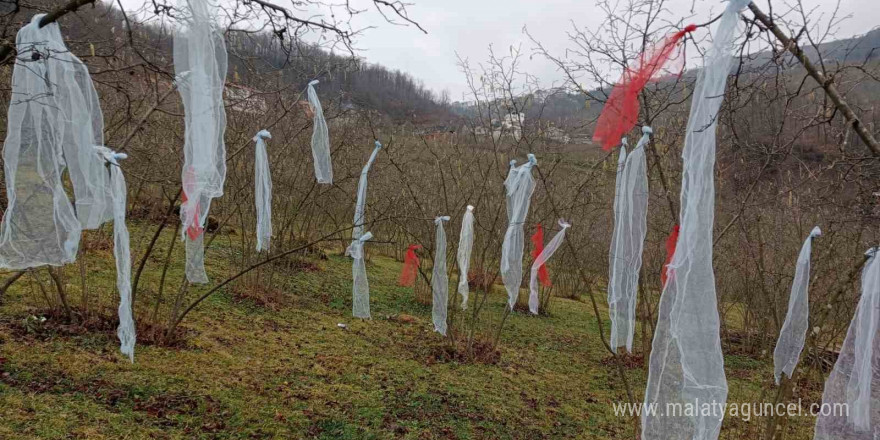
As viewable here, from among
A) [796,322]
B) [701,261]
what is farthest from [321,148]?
[796,322]

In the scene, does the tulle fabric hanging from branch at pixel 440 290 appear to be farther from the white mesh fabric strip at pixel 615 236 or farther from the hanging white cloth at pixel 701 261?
the hanging white cloth at pixel 701 261

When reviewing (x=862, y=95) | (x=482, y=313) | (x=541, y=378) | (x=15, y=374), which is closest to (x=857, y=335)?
(x=862, y=95)

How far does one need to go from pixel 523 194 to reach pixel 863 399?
2.63m

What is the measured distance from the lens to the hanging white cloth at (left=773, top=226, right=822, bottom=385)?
2619mm

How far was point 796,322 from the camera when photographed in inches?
105

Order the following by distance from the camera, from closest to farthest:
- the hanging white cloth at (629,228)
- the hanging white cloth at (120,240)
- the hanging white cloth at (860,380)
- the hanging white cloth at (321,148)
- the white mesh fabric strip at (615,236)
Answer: the hanging white cloth at (860,380), the hanging white cloth at (120,240), the hanging white cloth at (629,228), the white mesh fabric strip at (615,236), the hanging white cloth at (321,148)

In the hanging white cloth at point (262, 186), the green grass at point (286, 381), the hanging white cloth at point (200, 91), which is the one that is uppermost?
the hanging white cloth at point (200, 91)

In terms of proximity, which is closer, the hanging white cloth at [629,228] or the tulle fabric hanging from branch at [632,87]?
the tulle fabric hanging from branch at [632,87]

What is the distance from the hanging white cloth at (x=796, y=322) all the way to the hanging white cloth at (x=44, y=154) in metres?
3.47

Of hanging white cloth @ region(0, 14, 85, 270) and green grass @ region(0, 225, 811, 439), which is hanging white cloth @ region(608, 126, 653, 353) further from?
hanging white cloth @ region(0, 14, 85, 270)

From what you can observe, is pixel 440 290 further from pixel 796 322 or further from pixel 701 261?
pixel 701 261

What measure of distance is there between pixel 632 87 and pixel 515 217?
6.94 ft

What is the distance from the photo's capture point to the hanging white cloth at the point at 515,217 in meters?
4.29

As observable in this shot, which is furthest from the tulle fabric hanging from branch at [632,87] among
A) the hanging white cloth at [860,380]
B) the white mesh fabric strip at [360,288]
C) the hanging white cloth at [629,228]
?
the white mesh fabric strip at [360,288]
